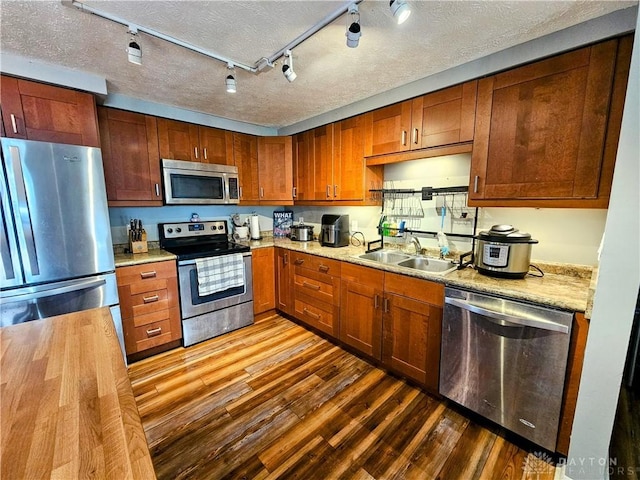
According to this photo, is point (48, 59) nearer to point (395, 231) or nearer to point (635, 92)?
point (395, 231)

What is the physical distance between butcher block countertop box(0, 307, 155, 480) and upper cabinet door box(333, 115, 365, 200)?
7.11ft

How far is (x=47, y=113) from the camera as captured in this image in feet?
6.17

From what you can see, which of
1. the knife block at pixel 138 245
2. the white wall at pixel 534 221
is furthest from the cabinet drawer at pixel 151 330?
the white wall at pixel 534 221

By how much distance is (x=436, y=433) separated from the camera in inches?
64.9

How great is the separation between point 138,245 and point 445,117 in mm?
2903

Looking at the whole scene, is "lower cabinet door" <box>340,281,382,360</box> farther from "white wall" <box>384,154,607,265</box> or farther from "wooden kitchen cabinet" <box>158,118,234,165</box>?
"wooden kitchen cabinet" <box>158,118,234,165</box>

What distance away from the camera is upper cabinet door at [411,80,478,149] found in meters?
1.86

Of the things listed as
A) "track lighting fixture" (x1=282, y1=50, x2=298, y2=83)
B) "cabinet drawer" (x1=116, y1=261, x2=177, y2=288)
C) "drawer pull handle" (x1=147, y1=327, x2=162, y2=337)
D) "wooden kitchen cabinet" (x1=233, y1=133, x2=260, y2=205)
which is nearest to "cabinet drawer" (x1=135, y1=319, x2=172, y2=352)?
"drawer pull handle" (x1=147, y1=327, x2=162, y2=337)

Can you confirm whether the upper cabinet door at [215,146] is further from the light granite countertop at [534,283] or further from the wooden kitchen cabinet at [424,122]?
the wooden kitchen cabinet at [424,122]

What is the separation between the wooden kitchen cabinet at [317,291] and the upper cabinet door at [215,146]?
1.33 metres

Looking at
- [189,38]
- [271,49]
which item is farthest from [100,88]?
[271,49]

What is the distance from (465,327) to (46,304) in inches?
109

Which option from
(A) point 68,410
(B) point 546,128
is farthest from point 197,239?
(B) point 546,128

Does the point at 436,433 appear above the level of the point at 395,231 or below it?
below
